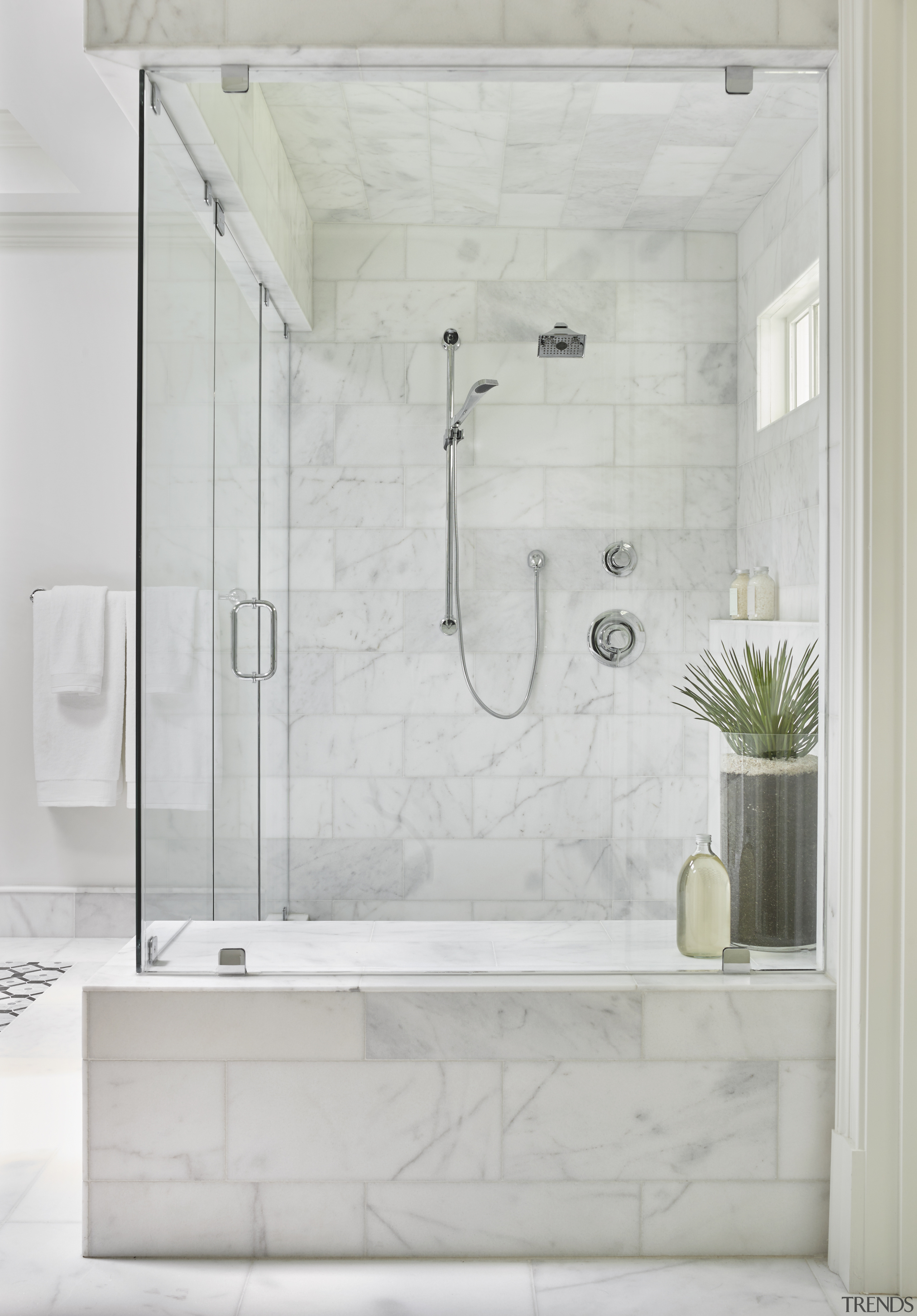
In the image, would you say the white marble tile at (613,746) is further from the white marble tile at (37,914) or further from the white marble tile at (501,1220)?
the white marble tile at (37,914)

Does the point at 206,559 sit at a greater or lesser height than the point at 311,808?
greater

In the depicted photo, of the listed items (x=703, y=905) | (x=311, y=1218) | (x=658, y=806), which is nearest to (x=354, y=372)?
(x=658, y=806)

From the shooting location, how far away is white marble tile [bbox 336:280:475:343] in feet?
6.41

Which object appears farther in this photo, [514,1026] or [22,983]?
[22,983]

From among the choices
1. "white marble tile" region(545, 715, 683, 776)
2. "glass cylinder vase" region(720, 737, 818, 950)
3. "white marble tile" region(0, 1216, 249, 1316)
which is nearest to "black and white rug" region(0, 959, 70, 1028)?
"white marble tile" region(0, 1216, 249, 1316)

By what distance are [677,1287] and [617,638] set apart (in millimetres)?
1080

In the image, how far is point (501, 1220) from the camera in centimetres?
170

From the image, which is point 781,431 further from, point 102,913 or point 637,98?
point 102,913

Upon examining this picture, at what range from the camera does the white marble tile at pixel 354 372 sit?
1976 mm

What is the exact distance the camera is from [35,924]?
11.5ft

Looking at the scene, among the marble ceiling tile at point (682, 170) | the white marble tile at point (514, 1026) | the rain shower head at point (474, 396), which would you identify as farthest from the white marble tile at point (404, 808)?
the marble ceiling tile at point (682, 170)

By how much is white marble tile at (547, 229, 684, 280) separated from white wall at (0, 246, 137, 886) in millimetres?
2008

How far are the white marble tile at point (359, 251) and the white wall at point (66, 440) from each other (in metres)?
1.69

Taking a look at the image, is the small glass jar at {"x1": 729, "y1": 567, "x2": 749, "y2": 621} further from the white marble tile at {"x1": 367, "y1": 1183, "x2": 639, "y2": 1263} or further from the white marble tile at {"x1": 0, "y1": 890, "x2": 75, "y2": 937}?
the white marble tile at {"x1": 0, "y1": 890, "x2": 75, "y2": 937}
